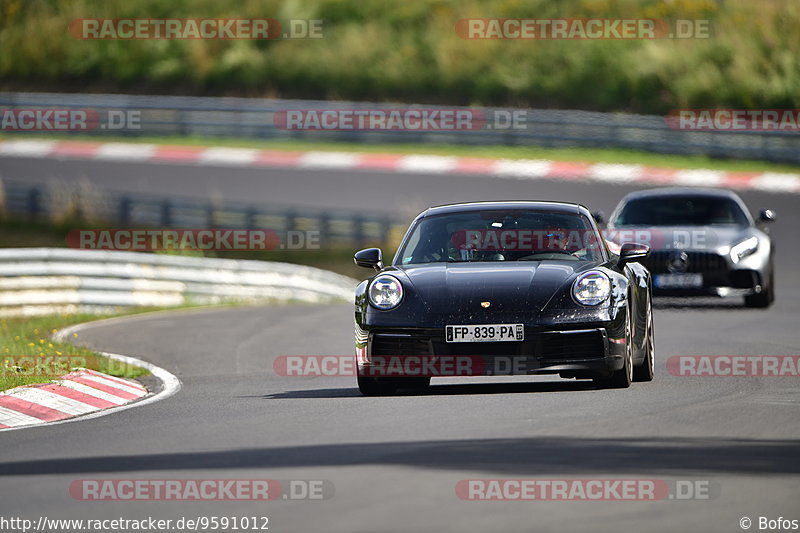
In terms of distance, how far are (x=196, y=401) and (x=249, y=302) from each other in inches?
455

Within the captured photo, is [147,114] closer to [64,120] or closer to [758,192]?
[64,120]

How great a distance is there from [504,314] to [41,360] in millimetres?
4839

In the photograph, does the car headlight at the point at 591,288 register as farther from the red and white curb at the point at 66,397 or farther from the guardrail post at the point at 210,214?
the guardrail post at the point at 210,214

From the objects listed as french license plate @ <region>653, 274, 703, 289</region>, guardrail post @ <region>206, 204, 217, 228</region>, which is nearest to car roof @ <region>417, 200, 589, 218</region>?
french license plate @ <region>653, 274, 703, 289</region>

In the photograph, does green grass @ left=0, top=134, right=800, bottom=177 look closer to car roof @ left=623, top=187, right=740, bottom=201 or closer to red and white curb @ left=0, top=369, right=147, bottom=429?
car roof @ left=623, top=187, right=740, bottom=201

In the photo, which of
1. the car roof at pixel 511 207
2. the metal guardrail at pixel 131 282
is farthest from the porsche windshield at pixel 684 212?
the car roof at pixel 511 207

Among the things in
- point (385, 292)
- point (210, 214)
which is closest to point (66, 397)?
point (385, 292)

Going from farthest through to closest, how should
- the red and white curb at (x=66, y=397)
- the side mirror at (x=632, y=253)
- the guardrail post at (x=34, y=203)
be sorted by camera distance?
1. the guardrail post at (x=34, y=203)
2. the side mirror at (x=632, y=253)
3. the red and white curb at (x=66, y=397)

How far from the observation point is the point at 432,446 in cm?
791

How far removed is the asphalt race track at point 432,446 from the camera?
627cm

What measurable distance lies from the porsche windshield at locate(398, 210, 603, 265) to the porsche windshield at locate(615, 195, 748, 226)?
23.9ft

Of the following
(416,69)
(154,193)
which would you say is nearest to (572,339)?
(154,193)

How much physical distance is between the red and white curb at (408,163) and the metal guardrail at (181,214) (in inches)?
244

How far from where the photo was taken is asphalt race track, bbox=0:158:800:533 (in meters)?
6.27
